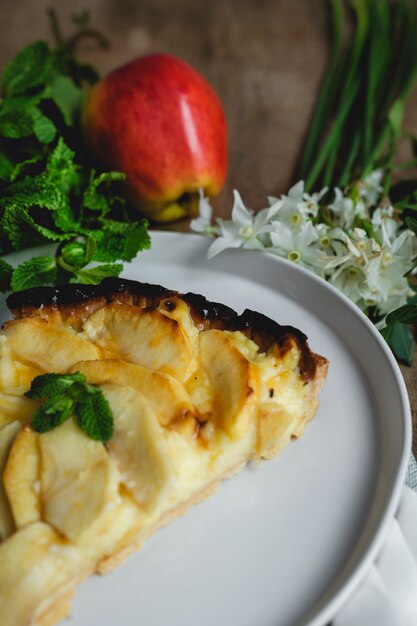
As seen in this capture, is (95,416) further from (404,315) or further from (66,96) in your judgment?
(66,96)

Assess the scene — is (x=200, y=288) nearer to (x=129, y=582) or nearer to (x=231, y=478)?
(x=231, y=478)

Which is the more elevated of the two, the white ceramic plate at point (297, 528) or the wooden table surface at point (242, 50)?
the wooden table surface at point (242, 50)

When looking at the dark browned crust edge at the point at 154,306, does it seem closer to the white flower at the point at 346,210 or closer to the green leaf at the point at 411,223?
the green leaf at the point at 411,223

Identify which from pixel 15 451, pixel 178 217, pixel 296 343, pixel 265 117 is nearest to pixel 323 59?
pixel 265 117

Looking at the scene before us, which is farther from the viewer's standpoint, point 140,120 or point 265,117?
point 265,117

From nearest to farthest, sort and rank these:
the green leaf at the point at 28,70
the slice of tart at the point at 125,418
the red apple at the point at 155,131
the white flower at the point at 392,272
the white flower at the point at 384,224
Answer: the slice of tart at the point at 125,418 → the white flower at the point at 392,272 → the white flower at the point at 384,224 → the red apple at the point at 155,131 → the green leaf at the point at 28,70

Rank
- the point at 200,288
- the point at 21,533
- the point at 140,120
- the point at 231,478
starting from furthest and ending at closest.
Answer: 1. the point at 140,120
2. the point at 200,288
3. the point at 231,478
4. the point at 21,533

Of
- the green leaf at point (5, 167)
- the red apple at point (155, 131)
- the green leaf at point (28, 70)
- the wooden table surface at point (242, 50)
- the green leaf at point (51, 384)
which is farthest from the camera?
the wooden table surface at point (242, 50)

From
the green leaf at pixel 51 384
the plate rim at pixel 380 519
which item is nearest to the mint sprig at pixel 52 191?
the green leaf at pixel 51 384
